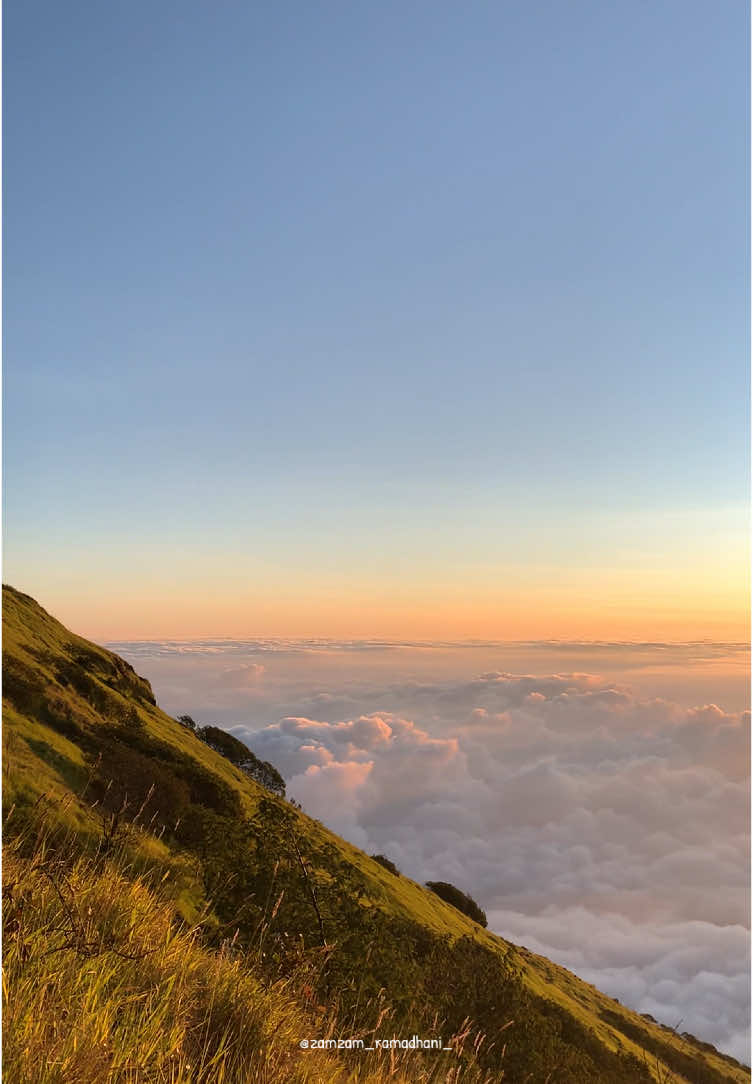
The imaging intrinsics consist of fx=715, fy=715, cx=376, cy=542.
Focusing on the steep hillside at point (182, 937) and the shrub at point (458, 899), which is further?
the shrub at point (458, 899)

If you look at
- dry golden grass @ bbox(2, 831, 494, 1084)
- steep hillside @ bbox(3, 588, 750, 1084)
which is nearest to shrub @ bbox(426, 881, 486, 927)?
steep hillside @ bbox(3, 588, 750, 1084)

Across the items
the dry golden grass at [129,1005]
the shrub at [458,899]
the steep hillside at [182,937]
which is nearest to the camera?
the dry golden grass at [129,1005]

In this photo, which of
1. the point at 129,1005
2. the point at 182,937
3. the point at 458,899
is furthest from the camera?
the point at 458,899

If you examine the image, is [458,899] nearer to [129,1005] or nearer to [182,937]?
[182,937]

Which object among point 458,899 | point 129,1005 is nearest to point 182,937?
point 129,1005

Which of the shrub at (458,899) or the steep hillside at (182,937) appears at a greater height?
the steep hillside at (182,937)

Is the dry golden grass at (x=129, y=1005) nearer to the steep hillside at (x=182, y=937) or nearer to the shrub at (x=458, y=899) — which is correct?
the steep hillside at (x=182, y=937)

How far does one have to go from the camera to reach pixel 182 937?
23.4ft

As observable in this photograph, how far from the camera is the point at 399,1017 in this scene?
14000 mm

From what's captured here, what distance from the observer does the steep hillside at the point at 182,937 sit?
5.27 meters

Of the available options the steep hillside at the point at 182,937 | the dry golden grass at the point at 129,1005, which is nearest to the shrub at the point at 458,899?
the steep hillside at the point at 182,937

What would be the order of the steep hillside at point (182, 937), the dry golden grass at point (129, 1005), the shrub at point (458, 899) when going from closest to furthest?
the dry golden grass at point (129, 1005) → the steep hillside at point (182, 937) → the shrub at point (458, 899)

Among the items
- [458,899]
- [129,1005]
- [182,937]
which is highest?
[129,1005]

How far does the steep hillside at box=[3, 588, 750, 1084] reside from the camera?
527 centimetres
